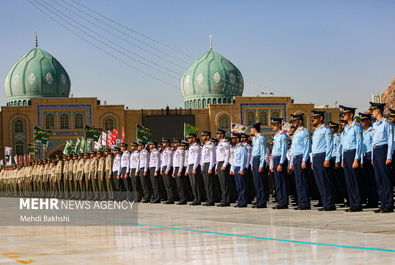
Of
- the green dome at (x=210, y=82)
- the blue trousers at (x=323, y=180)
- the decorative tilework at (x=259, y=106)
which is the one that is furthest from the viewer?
the green dome at (x=210, y=82)

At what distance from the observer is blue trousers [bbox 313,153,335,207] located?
1274 cm

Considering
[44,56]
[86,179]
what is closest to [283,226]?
[86,179]

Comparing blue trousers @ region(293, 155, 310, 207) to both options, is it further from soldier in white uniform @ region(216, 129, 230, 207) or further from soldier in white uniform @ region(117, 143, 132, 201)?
soldier in white uniform @ region(117, 143, 132, 201)

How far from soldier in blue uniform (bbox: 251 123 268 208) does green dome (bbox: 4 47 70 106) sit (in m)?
60.2

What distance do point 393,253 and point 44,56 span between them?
232 feet

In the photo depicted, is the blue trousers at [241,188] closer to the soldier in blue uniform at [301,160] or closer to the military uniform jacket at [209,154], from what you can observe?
the military uniform jacket at [209,154]

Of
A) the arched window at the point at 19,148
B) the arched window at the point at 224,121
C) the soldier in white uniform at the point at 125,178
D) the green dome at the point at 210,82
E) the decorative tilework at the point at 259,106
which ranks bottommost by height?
the soldier in white uniform at the point at 125,178

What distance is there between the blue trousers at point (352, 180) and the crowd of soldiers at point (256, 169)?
16 mm

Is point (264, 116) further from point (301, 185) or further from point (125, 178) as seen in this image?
point (301, 185)

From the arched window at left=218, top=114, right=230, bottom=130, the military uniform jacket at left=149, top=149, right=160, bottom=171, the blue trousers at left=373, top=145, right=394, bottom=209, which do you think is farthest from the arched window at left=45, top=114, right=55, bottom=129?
the blue trousers at left=373, top=145, right=394, bottom=209

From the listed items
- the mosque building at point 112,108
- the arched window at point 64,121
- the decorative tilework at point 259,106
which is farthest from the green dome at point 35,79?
the decorative tilework at point 259,106

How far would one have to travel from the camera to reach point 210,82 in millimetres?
76688

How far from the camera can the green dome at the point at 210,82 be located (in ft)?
252

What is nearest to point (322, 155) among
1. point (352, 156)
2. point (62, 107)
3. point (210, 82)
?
point (352, 156)
